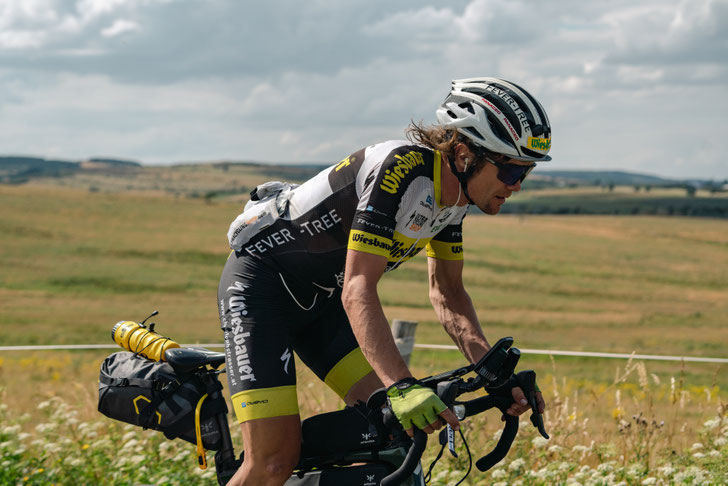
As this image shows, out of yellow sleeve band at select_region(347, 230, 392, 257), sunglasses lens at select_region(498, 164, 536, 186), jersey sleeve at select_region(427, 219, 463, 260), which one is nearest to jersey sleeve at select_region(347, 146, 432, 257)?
yellow sleeve band at select_region(347, 230, 392, 257)

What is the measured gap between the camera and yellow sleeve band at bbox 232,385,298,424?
339 cm

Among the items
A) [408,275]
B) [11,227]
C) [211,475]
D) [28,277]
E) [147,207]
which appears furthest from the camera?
[147,207]

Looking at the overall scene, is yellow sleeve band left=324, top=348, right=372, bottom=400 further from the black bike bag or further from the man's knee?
the man's knee

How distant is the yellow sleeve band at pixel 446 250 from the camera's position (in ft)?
13.0

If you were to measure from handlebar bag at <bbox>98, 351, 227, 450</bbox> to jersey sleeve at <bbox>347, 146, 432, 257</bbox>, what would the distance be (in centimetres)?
106

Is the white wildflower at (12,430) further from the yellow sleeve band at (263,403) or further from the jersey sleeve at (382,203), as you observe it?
the jersey sleeve at (382,203)

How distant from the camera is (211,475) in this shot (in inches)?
203

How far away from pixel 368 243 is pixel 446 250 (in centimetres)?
90

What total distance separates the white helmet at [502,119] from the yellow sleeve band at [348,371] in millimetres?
1296

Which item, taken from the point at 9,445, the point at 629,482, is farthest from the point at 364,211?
the point at 9,445

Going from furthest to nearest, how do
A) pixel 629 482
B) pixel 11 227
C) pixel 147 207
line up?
pixel 147 207 < pixel 11 227 < pixel 629 482

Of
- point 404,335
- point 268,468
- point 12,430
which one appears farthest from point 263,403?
point 404,335

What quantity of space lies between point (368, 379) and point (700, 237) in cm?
7300

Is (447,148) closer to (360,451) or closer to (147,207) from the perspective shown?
(360,451)
